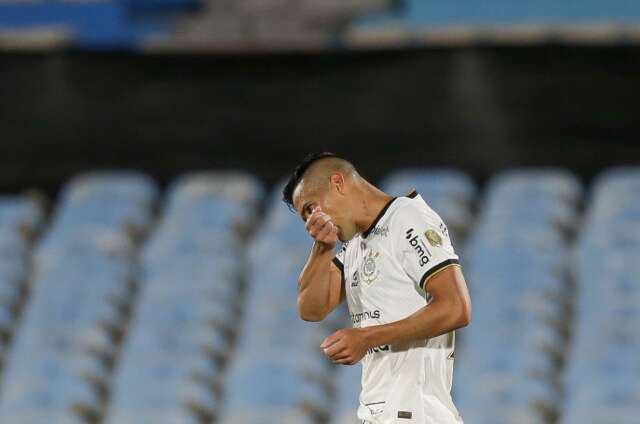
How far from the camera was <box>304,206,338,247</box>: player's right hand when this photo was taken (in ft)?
11.6

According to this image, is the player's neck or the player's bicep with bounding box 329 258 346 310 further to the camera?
the player's bicep with bounding box 329 258 346 310

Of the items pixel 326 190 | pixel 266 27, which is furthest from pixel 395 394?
pixel 266 27

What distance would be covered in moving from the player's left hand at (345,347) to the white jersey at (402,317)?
0.68 feet

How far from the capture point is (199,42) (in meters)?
9.34

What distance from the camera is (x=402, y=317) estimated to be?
3598mm

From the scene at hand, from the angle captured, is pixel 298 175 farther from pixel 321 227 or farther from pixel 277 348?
pixel 277 348

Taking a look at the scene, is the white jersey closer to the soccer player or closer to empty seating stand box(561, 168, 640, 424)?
the soccer player

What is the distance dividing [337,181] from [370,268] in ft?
0.78

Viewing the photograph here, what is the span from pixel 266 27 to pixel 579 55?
6.56 ft

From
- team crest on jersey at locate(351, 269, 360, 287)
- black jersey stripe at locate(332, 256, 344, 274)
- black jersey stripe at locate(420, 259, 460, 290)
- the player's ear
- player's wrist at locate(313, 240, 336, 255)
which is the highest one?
the player's ear

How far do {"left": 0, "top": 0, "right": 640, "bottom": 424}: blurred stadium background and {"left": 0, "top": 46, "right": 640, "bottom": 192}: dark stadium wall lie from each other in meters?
0.01

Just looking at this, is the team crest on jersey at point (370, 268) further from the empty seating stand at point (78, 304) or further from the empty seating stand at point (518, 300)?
the empty seating stand at point (78, 304)

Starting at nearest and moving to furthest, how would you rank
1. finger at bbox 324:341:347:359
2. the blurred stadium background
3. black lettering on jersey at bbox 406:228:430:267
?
finger at bbox 324:341:347:359 → black lettering on jersey at bbox 406:228:430:267 → the blurred stadium background

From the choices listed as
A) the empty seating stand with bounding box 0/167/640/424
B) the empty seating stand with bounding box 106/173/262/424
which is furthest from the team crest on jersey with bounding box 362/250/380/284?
the empty seating stand with bounding box 106/173/262/424
